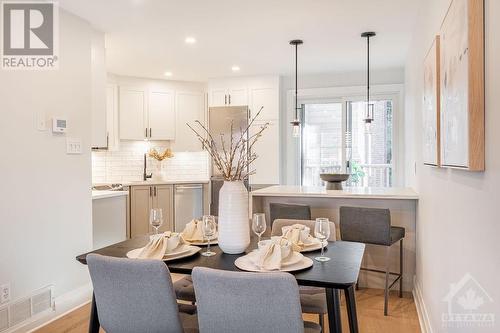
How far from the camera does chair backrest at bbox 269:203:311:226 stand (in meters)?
3.45

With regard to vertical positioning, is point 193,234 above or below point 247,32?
below

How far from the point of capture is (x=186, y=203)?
5.84 metres

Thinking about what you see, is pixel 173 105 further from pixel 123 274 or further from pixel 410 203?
pixel 123 274

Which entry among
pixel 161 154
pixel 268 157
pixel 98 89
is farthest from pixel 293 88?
pixel 98 89

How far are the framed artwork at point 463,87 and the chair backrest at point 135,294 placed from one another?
3.97 ft

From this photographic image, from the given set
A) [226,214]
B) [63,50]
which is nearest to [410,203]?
[226,214]

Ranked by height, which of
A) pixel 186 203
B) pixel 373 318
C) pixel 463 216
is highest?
pixel 463 216

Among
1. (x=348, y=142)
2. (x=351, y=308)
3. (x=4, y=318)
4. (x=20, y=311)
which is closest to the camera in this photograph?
(x=351, y=308)

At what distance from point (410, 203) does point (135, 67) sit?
3684 mm

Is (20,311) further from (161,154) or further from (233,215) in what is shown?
(161,154)

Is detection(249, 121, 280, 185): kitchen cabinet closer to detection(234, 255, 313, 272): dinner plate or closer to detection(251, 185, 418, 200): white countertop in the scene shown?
detection(251, 185, 418, 200): white countertop

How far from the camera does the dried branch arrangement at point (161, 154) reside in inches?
235

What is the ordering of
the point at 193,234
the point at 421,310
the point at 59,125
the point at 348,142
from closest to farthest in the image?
the point at 193,234 → the point at 421,310 → the point at 59,125 → the point at 348,142

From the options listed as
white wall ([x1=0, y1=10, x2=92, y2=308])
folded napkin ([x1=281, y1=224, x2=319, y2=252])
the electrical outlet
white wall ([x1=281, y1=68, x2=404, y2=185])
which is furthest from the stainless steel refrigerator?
folded napkin ([x1=281, y1=224, x2=319, y2=252])
